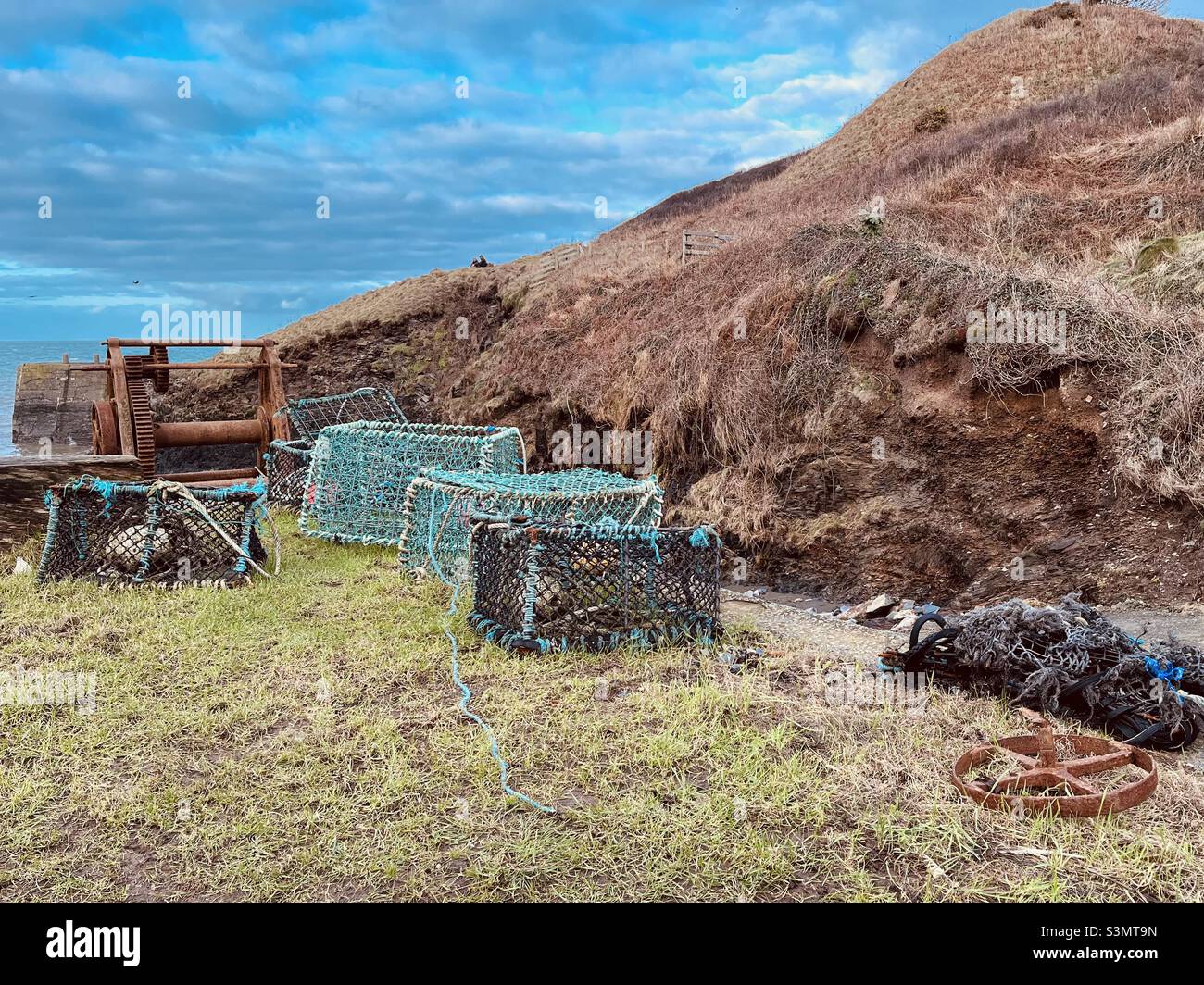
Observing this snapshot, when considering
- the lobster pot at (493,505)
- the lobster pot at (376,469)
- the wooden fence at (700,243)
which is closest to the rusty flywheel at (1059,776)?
the lobster pot at (493,505)

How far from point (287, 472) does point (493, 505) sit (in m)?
4.69

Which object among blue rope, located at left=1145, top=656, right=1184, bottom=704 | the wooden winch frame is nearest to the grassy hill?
blue rope, located at left=1145, top=656, right=1184, bottom=704

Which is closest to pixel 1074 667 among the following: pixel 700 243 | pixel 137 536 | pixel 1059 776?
pixel 1059 776

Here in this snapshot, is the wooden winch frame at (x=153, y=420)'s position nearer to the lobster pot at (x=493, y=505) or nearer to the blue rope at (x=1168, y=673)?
the lobster pot at (x=493, y=505)

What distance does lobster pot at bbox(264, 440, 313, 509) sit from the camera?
10.0 metres

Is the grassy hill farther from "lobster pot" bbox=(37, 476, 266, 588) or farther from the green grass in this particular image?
"lobster pot" bbox=(37, 476, 266, 588)

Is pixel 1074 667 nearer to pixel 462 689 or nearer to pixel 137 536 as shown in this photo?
pixel 462 689

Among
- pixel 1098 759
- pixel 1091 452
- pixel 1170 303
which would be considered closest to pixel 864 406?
pixel 1091 452

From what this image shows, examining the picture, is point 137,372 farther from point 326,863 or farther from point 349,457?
point 326,863

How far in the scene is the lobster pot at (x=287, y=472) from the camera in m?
10.0

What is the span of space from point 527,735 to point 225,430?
7.98m

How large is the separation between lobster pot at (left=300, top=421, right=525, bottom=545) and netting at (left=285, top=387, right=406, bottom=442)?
1.91 metres

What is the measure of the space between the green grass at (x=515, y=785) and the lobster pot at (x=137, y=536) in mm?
1346

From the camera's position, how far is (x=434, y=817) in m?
3.16
